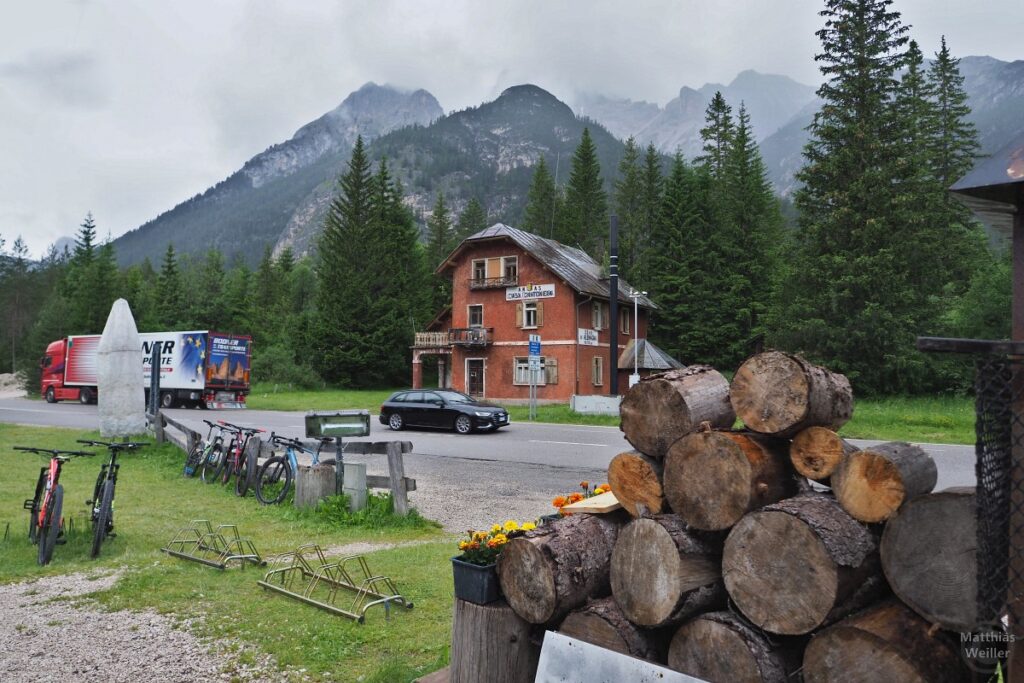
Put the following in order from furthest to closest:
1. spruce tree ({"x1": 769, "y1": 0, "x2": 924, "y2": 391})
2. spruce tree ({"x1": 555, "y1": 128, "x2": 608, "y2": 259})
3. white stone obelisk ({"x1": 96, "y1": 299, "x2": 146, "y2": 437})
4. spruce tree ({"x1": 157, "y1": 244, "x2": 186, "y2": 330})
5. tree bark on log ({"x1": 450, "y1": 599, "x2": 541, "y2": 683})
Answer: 1. spruce tree ({"x1": 157, "y1": 244, "x2": 186, "y2": 330})
2. spruce tree ({"x1": 555, "y1": 128, "x2": 608, "y2": 259})
3. spruce tree ({"x1": 769, "y1": 0, "x2": 924, "y2": 391})
4. white stone obelisk ({"x1": 96, "y1": 299, "x2": 146, "y2": 437})
5. tree bark on log ({"x1": 450, "y1": 599, "x2": 541, "y2": 683})

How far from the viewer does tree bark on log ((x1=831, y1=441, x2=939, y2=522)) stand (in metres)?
2.78

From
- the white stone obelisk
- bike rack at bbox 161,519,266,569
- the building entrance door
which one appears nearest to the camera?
bike rack at bbox 161,519,266,569

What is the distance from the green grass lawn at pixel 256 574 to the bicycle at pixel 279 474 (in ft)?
0.83

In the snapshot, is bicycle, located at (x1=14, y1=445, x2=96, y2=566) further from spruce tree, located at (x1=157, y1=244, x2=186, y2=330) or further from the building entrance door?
spruce tree, located at (x1=157, y1=244, x2=186, y2=330)

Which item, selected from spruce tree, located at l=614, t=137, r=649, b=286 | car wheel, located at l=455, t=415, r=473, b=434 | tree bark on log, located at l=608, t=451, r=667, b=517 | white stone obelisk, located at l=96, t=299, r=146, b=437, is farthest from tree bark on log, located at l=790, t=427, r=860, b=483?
spruce tree, located at l=614, t=137, r=649, b=286

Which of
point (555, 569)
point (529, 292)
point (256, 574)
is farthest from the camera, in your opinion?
point (529, 292)

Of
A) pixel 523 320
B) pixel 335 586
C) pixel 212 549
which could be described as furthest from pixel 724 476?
pixel 523 320

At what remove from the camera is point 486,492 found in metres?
10.9

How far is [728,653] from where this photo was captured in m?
2.90

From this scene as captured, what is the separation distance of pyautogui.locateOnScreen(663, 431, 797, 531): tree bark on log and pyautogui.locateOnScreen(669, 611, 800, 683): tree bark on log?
0.41 m

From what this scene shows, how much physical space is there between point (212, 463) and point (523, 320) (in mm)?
24558

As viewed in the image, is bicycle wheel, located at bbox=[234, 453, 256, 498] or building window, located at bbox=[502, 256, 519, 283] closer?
bicycle wheel, located at bbox=[234, 453, 256, 498]

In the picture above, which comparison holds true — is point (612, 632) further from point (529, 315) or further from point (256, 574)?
point (529, 315)

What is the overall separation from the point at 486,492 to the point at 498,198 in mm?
129390
